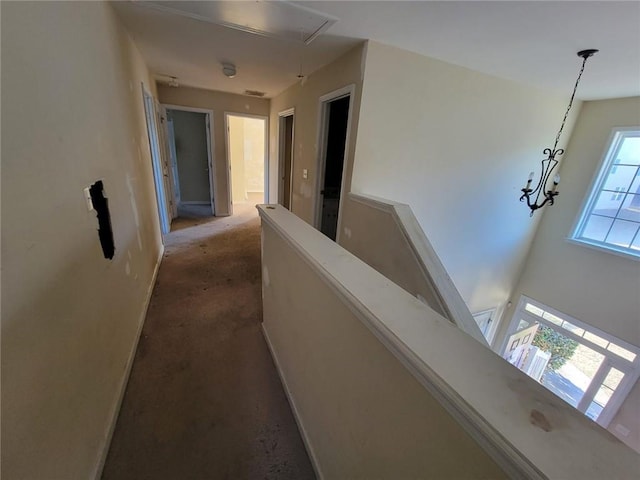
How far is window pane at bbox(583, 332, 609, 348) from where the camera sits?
388cm

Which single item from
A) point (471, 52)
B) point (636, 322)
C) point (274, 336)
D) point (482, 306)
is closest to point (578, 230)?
point (636, 322)

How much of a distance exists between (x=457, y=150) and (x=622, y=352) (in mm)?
3891

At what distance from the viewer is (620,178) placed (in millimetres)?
3785

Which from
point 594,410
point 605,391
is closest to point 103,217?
point 605,391

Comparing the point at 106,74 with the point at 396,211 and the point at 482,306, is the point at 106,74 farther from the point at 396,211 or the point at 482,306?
the point at 482,306

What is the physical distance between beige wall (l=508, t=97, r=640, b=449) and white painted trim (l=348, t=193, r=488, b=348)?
3885 mm

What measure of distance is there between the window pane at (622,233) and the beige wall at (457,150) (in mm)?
957

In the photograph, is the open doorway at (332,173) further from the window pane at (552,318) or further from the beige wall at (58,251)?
the window pane at (552,318)

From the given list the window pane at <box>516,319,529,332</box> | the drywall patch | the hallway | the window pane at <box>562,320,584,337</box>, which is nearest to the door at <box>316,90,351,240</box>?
the hallway

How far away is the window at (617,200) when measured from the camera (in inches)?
143

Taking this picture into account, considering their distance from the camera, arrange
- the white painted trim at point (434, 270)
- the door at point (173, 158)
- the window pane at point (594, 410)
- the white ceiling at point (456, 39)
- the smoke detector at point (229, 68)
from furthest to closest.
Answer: the door at point (173, 158) < the window pane at point (594, 410) < the smoke detector at point (229, 68) < the white ceiling at point (456, 39) < the white painted trim at point (434, 270)

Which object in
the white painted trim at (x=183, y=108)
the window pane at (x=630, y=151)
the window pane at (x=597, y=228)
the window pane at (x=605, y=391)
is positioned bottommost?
the window pane at (x=605, y=391)

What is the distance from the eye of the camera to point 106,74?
1687 mm

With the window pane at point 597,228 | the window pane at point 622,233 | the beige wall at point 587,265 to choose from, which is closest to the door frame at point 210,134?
the beige wall at point 587,265
